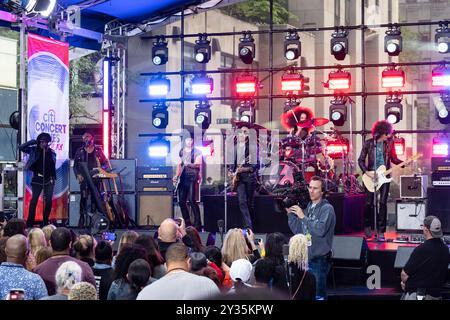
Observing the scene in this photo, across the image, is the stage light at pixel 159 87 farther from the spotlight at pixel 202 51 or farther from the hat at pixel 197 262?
the hat at pixel 197 262

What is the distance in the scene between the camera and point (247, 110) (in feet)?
56.7

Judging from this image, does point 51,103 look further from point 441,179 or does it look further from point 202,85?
point 441,179

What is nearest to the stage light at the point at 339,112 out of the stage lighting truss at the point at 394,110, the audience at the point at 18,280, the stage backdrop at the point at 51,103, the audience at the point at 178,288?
the stage lighting truss at the point at 394,110

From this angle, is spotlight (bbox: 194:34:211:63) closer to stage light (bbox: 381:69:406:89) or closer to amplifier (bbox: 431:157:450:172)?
stage light (bbox: 381:69:406:89)

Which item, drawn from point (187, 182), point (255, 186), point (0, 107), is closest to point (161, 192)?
point (187, 182)

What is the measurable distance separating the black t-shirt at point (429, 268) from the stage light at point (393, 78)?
897 cm

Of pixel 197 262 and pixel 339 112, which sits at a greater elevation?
pixel 339 112

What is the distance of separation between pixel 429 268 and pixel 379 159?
531 cm

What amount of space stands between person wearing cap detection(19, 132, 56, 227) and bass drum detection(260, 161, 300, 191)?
3568 mm

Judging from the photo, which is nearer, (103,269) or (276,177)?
(103,269)

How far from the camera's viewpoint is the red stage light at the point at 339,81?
16641 millimetres

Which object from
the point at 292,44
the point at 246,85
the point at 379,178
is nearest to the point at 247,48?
the point at 246,85

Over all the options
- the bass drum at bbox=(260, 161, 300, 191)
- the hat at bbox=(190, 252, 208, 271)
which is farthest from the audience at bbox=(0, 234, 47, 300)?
the bass drum at bbox=(260, 161, 300, 191)
